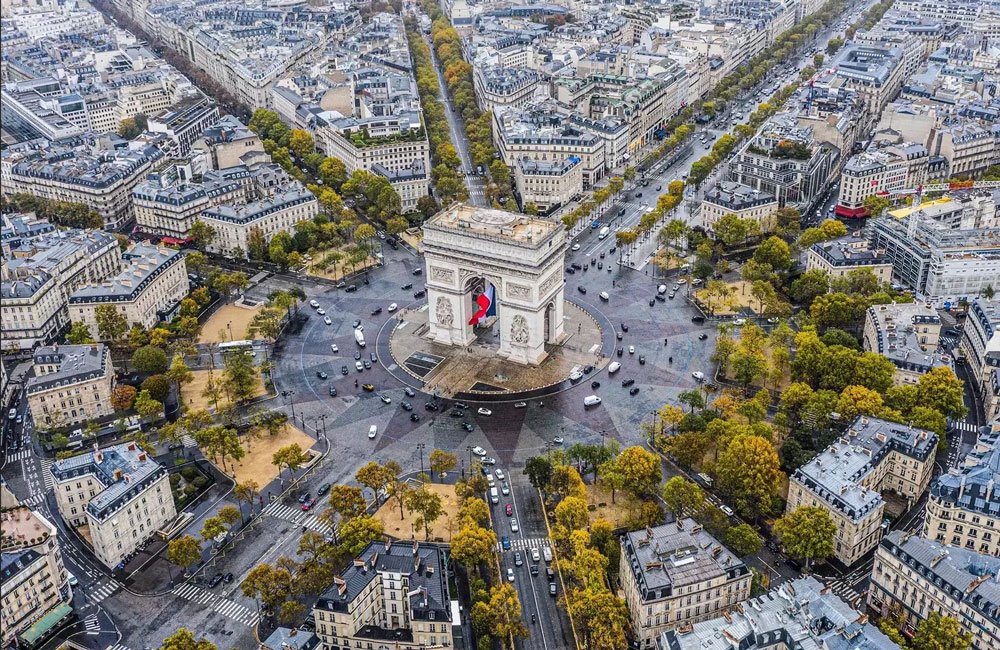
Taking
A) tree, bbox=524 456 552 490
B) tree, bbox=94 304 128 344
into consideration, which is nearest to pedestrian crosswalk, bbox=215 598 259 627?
tree, bbox=524 456 552 490

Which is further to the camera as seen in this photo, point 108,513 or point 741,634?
point 108,513

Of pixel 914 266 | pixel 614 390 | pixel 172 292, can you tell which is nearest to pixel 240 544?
pixel 614 390

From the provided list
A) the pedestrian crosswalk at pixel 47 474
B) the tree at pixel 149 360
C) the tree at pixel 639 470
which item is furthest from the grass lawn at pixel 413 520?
the tree at pixel 149 360

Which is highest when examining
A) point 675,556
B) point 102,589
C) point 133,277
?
point 133,277

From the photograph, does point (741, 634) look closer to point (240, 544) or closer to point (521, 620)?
point (521, 620)

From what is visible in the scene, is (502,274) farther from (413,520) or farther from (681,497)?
(681,497)

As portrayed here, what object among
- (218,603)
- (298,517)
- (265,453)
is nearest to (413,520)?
(298,517)

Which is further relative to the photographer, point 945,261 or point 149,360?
point 945,261
